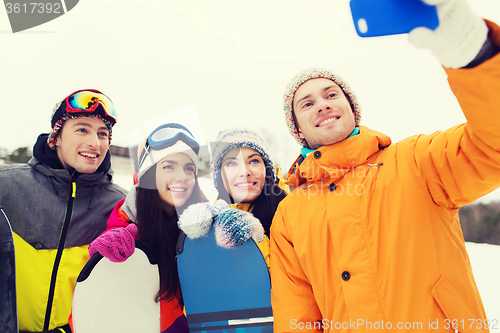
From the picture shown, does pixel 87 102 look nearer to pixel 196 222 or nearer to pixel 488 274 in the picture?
pixel 196 222

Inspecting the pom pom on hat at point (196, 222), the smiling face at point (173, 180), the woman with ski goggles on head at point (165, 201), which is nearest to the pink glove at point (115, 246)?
the woman with ski goggles on head at point (165, 201)

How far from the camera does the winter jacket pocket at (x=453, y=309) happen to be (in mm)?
987

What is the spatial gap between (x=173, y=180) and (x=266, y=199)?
31.0 inches

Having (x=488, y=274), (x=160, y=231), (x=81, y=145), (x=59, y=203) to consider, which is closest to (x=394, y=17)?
(x=160, y=231)

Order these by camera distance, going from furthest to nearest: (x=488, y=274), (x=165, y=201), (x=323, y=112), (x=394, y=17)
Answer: (x=488, y=274), (x=165, y=201), (x=323, y=112), (x=394, y=17)

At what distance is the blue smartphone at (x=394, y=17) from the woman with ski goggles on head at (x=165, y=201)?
66.7 inches

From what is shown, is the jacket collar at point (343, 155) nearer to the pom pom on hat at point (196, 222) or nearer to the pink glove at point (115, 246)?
the pom pom on hat at point (196, 222)

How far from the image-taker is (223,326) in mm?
1495

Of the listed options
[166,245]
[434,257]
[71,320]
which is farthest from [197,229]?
[434,257]

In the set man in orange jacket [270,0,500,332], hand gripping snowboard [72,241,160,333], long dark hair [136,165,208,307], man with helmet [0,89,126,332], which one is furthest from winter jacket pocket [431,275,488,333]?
man with helmet [0,89,126,332]

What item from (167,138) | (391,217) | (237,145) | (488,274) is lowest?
(488,274)

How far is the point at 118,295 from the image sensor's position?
163cm

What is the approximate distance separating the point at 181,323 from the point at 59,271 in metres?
0.98

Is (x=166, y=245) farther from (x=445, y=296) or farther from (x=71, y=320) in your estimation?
(x=445, y=296)
